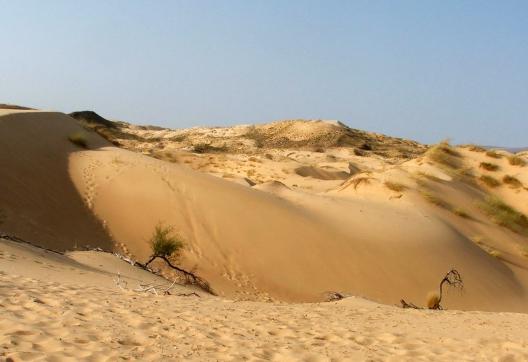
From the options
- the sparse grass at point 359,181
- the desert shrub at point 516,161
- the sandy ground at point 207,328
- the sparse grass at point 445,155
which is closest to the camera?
the sandy ground at point 207,328

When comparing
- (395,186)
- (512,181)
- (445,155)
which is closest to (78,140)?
(395,186)

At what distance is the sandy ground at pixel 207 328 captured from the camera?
4.25 metres

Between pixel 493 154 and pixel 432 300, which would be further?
pixel 493 154

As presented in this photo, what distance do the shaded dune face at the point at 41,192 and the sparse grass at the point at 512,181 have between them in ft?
40.5

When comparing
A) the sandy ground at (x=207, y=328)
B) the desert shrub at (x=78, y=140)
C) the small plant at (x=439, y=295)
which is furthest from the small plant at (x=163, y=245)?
the desert shrub at (x=78, y=140)


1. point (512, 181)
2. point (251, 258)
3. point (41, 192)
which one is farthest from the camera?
point (512, 181)

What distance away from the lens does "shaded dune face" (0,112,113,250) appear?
1118cm

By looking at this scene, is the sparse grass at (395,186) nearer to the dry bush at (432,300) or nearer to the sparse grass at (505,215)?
the sparse grass at (505,215)

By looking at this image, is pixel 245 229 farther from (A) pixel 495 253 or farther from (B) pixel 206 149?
(B) pixel 206 149

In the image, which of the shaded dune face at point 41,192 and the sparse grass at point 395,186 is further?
the sparse grass at point 395,186

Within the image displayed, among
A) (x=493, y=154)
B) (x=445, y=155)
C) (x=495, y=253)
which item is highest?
(x=493, y=154)

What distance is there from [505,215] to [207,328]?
12.9 m

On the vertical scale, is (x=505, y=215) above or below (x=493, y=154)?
below

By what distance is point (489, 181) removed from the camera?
59.5 feet
